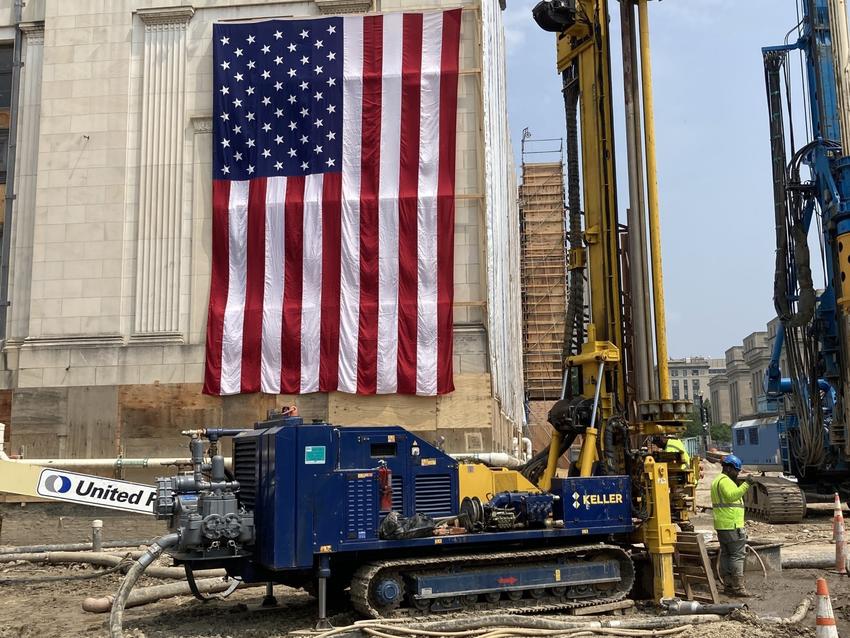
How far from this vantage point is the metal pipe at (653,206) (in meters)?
11.0

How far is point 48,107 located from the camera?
20516mm

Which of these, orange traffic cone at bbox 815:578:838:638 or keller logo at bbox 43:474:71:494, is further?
keller logo at bbox 43:474:71:494

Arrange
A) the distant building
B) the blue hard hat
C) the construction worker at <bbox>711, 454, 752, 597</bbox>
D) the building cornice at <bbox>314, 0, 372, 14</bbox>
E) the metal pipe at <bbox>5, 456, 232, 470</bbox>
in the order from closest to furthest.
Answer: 1. the construction worker at <bbox>711, 454, 752, 597</bbox>
2. the blue hard hat
3. the metal pipe at <bbox>5, 456, 232, 470</bbox>
4. the building cornice at <bbox>314, 0, 372, 14</bbox>
5. the distant building

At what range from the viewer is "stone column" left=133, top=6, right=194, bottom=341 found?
770 inches

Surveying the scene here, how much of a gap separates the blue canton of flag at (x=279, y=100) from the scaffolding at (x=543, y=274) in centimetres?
2441

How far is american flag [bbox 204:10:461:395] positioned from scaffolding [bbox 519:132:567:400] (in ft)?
78.5

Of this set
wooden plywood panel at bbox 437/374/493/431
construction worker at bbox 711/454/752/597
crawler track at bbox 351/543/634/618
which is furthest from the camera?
wooden plywood panel at bbox 437/374/493/431

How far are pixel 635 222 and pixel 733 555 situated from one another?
4.36 meters

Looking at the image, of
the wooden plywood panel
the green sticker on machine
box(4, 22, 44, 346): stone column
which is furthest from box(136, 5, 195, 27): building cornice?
the green sticker on machine

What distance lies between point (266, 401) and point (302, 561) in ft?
32.8

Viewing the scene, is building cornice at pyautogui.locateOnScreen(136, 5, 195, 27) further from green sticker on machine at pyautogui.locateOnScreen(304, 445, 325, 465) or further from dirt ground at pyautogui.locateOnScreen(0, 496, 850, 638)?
green sticker on machine at pyautogui.locateOnScreen(304, 445, 325, 465)

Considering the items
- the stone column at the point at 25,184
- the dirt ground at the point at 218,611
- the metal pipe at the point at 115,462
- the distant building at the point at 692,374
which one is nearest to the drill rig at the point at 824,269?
the dirt ground at the point at 218,611

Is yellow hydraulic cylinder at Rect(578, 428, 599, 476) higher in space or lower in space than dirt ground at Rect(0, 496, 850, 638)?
higher

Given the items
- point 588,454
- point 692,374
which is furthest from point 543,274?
point 692,374
